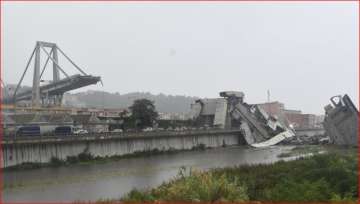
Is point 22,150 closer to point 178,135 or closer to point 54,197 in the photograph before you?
point 54,197

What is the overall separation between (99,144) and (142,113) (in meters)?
16.4

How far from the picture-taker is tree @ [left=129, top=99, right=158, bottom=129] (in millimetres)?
57844

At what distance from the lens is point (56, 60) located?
85250 mm

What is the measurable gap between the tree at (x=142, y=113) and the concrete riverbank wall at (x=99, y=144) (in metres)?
6.74

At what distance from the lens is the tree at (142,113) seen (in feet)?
190

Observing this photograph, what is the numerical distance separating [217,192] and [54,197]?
36.0ft

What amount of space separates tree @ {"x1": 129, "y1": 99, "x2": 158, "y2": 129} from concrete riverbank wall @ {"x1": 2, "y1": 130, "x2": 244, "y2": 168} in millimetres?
6743

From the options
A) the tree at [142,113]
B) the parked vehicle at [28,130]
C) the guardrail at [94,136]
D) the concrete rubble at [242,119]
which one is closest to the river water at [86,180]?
the guardrail at [94,136]

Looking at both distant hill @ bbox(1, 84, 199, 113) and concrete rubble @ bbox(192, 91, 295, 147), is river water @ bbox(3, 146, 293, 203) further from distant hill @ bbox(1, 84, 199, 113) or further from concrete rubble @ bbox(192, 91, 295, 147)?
distant hill @ bbox(1, 84, 199, 113)

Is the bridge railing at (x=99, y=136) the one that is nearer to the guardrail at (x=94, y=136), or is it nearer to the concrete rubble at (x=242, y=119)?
the guardrail at (x=94, y=136)

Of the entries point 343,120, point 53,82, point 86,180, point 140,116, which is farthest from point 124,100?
point 86,180

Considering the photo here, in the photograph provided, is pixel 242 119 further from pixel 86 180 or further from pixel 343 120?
pixel 86 180

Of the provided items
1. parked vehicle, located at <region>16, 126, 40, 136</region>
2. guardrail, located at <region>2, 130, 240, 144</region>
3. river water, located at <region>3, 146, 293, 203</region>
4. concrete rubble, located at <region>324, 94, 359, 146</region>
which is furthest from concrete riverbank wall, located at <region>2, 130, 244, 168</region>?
concrete rubble, located at <region>324, 94, 359, 146</region>

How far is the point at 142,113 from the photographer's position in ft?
191
